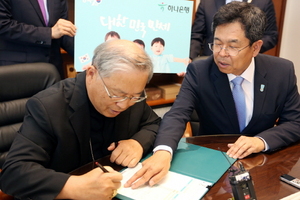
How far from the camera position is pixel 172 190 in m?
1.08

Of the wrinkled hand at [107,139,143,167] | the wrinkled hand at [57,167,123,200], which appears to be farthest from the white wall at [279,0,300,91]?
the wrinkled hand at [57,167,123,200]

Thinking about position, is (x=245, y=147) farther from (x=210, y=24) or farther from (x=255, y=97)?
(x=210, y=24)

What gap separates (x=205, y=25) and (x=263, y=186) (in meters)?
1.91

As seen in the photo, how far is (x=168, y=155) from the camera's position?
129cm

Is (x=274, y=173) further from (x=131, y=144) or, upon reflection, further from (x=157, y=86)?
(x=157, y=86)

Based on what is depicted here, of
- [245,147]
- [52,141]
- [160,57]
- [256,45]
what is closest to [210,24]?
[160,57]

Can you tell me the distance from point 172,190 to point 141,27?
6.14 feet

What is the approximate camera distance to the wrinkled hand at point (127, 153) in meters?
1.26

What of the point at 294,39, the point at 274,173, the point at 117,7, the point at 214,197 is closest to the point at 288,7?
the point at 294,39

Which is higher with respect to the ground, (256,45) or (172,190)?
(256,45)

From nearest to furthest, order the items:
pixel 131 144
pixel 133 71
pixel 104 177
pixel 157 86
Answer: pixel 104 177, pixel 133 71, pixel 131 144, pixel 157 86

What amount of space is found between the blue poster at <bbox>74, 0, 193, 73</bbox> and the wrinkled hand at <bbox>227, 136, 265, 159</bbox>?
4.90 feet

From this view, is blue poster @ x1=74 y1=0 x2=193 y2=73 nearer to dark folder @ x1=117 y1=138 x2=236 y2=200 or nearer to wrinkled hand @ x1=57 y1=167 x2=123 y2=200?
dark folder @ x1=117 y1=138 x2=236 y2=200

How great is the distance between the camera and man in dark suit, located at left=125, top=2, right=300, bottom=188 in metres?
1.56
